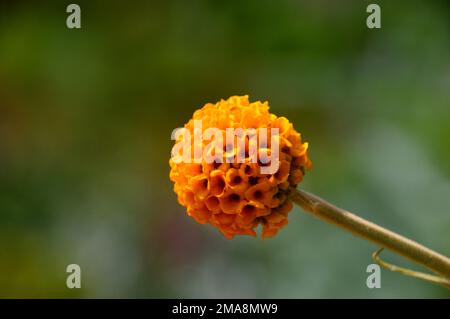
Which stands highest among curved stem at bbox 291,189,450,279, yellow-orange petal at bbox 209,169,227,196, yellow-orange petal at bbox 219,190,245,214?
yellow-orange petal at bbox 209,169,227,196

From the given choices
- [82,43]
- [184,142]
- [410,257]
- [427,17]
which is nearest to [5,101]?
[82,43]

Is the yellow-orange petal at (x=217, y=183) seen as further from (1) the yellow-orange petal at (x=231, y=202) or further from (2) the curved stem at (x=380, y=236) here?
(2) the curved stem at (x=380, y=236)

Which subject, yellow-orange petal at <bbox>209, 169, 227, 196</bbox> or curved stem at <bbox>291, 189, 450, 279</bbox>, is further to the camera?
yellow-orange petal at <bbox>209, 169, 227, 196</bbox>

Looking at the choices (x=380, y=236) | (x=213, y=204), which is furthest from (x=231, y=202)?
(x=380, y=236)

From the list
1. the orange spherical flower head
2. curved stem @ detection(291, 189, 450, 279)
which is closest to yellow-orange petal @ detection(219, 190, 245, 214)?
the orange spherical flower head

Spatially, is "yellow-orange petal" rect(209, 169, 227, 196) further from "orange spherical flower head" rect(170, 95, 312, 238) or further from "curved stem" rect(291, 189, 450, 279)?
"curved stem" rect(291, 189, 450, 279)

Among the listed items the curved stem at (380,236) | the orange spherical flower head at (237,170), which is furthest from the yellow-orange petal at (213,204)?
the curved stem at (380,236)

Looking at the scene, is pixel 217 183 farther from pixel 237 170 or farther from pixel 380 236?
pixel 380 236
